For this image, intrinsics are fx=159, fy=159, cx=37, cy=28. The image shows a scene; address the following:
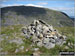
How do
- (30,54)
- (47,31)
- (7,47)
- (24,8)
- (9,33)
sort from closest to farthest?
(30,54) < (7,47) < (47,31) < (9,33) < (24,8)

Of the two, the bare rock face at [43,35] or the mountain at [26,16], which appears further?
the mountain at [26,16]

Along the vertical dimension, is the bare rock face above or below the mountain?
below

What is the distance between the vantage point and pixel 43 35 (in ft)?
61.2

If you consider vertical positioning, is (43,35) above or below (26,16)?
below

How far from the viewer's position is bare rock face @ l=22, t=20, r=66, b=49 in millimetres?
17828

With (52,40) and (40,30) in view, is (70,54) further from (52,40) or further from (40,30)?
(40,30)

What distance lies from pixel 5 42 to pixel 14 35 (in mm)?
1890

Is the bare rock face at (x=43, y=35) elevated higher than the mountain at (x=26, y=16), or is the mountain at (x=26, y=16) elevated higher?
the mountain at (x=26, y=16)

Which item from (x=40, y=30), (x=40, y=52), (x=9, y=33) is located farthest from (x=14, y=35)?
(x=40, y=52)

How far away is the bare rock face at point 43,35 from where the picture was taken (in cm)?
1783

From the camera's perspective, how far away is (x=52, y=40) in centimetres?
1798

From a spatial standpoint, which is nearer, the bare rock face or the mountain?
the bare rock face

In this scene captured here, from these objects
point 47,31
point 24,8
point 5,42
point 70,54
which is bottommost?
point 70,54

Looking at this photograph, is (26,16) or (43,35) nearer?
(43,35)
